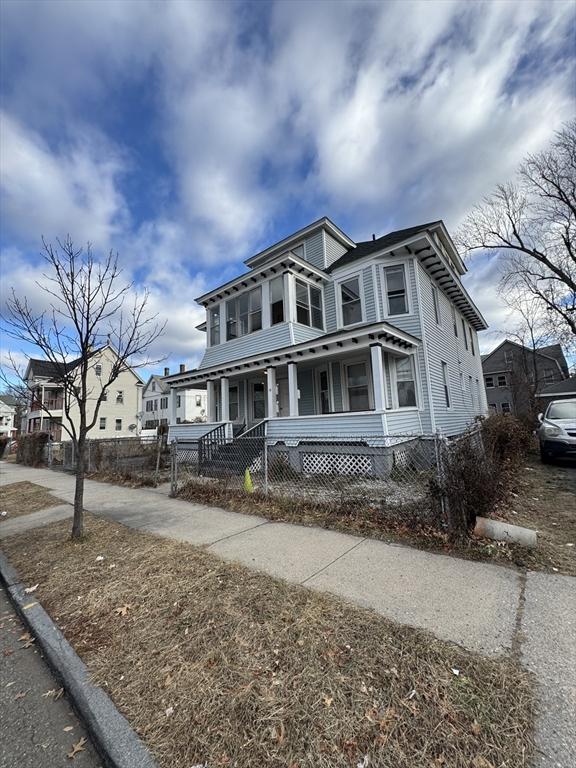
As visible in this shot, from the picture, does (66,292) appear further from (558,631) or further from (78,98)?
A: (558,631)

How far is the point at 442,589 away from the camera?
3252mm

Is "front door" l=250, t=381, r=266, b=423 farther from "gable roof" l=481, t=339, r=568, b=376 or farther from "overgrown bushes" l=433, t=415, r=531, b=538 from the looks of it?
"gable roof" l=481, t=339, r=568, b=376

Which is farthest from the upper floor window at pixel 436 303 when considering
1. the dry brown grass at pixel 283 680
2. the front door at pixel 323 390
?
the dry brown grass at pixel 283 680

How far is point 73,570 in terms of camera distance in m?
4.13

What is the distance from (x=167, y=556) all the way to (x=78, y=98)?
9.49 m

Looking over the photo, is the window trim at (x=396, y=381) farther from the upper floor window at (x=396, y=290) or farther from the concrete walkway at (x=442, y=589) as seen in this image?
the concrete walkway at (x=442, y=589)

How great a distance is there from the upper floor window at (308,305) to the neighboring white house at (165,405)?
36532 millimetres

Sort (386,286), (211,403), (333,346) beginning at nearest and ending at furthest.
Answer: (333,346), (386,286), (211,403)

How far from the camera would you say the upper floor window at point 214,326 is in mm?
16000

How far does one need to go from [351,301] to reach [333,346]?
355cm

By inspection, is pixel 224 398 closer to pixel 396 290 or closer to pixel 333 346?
pixel 333 346

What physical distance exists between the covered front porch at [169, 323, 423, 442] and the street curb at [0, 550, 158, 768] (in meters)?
6.25

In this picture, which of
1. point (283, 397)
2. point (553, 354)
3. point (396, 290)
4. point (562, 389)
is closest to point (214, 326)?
point (283, 397)

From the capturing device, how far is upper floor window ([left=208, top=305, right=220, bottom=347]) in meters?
16.0
